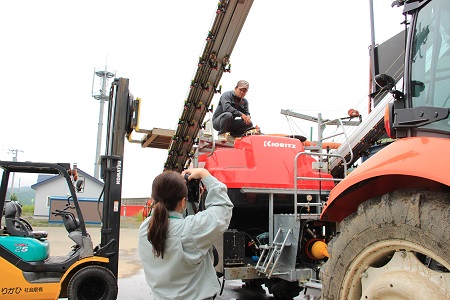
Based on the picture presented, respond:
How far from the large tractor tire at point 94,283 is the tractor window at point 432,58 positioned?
480cm

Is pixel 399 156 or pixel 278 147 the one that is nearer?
pixel 399 156

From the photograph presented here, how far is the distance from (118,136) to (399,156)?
192 inches

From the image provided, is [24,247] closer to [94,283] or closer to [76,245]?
[76,245]

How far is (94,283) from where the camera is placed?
→ 5859mm

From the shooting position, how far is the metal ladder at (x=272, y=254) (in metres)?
5.19

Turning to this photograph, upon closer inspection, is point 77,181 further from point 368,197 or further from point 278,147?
point 368,197

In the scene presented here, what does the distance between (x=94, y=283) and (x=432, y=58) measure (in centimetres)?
523

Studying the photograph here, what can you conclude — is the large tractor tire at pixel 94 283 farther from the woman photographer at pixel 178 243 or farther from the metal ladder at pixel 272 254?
the woman photographer at pixel 178 243

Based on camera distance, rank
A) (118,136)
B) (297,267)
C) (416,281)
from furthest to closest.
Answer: (118,136) < (297,267) < (416,281)

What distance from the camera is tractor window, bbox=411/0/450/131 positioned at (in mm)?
2613

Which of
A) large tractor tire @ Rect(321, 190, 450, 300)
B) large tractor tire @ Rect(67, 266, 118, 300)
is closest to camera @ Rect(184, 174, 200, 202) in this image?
large tractor tire @ Rect(67, 266, 118, 300)

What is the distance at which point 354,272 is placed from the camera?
105 inches

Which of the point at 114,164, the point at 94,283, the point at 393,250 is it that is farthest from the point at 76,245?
the point at 393,250

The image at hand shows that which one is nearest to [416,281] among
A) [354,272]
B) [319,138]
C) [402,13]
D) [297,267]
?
[354,272]
